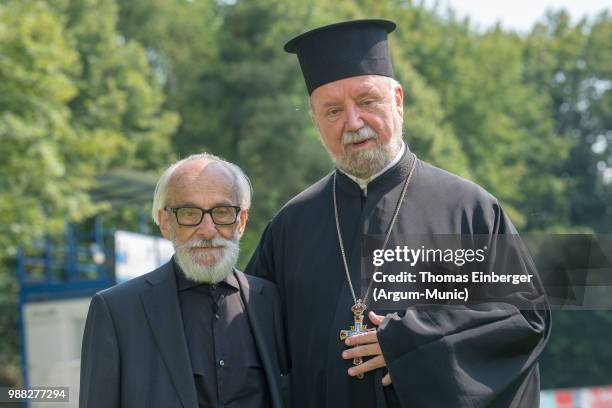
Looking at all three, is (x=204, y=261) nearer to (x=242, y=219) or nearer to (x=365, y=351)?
(x=242, y=219)

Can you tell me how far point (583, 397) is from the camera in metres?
22.9

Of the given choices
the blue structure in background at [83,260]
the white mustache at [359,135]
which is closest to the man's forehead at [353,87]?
the white mustache at [359,135]

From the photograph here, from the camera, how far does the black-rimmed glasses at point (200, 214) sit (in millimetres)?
4301

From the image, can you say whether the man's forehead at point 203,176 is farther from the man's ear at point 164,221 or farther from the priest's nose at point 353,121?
the priest's nose at point 353,121

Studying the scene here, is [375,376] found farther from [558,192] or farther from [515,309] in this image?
[558,192]

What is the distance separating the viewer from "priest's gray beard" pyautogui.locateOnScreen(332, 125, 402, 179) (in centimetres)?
→ 452

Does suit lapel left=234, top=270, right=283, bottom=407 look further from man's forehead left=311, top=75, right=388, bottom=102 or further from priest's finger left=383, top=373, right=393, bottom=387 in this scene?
man's forehead left=311, top=75, right=388, bottom=102

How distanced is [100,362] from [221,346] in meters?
0.49

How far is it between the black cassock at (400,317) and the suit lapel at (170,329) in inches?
23.6

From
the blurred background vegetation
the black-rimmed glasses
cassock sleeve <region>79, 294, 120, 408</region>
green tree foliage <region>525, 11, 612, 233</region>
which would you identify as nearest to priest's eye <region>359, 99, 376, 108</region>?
the black-rimmed glasses

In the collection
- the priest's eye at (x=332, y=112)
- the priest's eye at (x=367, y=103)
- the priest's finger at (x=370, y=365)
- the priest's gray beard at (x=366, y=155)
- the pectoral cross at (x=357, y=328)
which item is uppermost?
the priest's eye at (x=367, y=103)

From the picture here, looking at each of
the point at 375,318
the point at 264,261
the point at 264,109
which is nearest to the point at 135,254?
the point at 264,261

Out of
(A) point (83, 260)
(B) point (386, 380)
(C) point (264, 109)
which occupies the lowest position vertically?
(B) point (386, 380)

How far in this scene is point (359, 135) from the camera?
4.50 m
